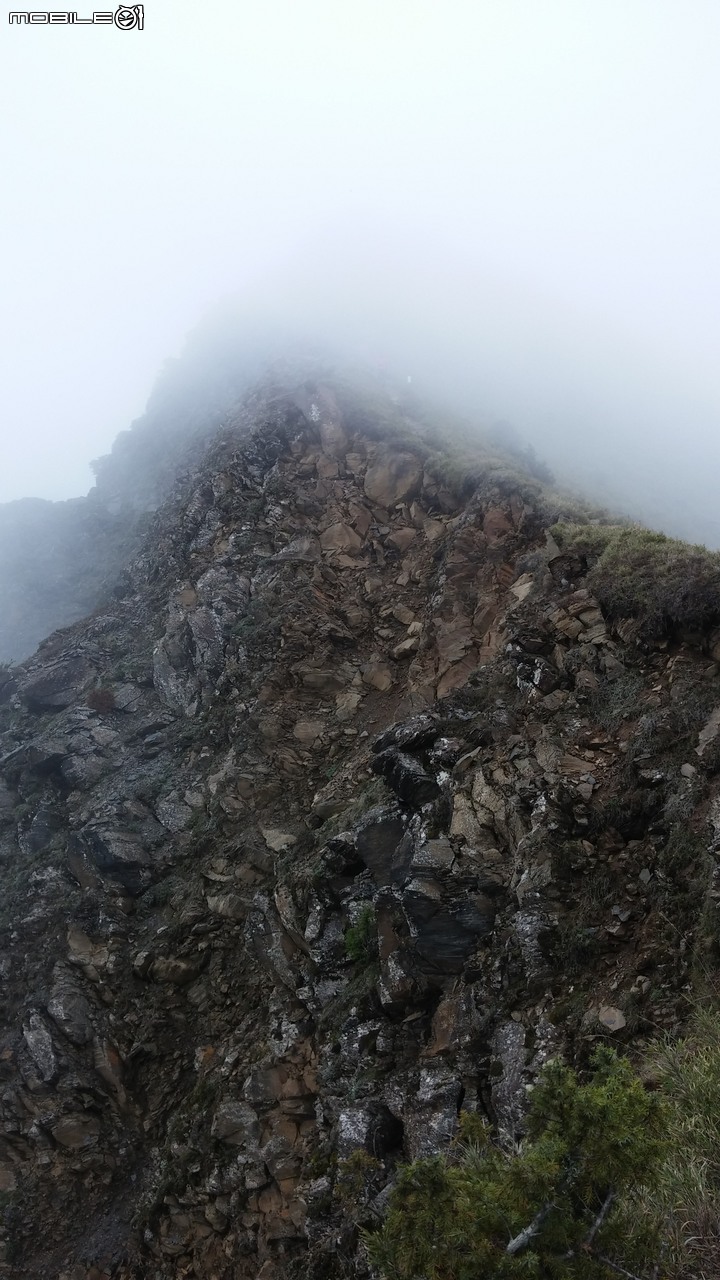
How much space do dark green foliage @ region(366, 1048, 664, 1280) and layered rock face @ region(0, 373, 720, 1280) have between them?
5.80 feet

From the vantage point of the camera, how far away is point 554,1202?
4.20 metres

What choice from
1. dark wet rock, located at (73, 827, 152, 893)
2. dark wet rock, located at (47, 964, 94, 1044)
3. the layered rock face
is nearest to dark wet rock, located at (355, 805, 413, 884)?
the layered rock face

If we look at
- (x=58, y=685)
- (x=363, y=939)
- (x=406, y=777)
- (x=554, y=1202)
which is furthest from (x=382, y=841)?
(x=58, y=685)

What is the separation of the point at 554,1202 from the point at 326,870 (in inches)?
338

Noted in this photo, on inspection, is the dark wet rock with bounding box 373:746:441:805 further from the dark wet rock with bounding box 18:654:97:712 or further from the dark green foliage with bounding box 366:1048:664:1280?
the dark wet rock with bounding box 18:654:97:712

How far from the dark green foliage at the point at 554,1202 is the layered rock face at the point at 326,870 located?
1766 millimetres

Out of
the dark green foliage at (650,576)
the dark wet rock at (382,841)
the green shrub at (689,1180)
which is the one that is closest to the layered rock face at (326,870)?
the dark wet rock at (382,841)

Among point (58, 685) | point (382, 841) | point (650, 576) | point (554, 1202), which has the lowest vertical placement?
point (58, 685)

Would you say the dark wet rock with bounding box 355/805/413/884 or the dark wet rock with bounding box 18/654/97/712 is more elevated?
the dark wet rock with bounding box 355/805/413/884

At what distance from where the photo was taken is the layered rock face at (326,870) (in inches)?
346

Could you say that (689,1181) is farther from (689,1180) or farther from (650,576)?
(650,576)

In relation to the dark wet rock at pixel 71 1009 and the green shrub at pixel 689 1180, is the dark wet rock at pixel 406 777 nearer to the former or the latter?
the green shrub at pixel 689 1180

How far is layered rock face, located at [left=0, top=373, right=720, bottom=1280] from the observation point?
28.8 ft

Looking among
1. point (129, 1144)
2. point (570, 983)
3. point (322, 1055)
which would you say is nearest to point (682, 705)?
point (570, 983)
